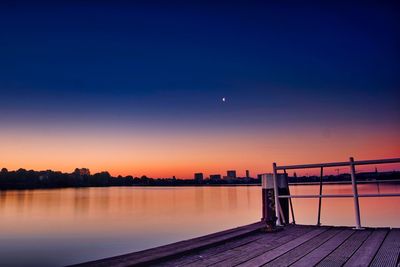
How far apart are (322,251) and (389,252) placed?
797 millimetres

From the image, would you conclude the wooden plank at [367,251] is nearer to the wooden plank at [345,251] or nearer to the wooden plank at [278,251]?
the wooden plank at [345,251]

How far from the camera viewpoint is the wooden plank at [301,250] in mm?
3561

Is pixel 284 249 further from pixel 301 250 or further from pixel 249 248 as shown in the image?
pixel 249 248

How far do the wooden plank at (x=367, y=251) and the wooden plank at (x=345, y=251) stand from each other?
0.22ft

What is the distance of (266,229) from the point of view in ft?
19.4

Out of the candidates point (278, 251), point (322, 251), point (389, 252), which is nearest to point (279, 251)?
point (278, 251)

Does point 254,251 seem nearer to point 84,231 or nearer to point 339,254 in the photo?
point 339,254

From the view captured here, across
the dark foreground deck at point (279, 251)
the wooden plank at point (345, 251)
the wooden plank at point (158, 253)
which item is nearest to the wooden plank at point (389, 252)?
the dark foreground deck at point (279, 251)

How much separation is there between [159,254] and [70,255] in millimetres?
14869

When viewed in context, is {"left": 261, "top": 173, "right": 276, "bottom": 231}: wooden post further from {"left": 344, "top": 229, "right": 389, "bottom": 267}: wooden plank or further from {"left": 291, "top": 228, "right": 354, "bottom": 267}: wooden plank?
{"left": 344, "top": 229, "right": 389, "bottom": 267}: wooden plank

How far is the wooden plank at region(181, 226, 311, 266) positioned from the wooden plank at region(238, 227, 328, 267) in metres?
0.22

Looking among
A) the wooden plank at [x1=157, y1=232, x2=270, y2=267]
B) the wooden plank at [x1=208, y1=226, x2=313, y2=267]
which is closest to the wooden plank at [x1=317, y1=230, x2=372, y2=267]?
the wooden plank at [x1=208, y1=226, x2=313, y2=267]

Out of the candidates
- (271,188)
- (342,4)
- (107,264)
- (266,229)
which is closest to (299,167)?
(271,188)

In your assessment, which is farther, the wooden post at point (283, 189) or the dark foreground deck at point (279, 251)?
the wooden post at point (283, 189)
